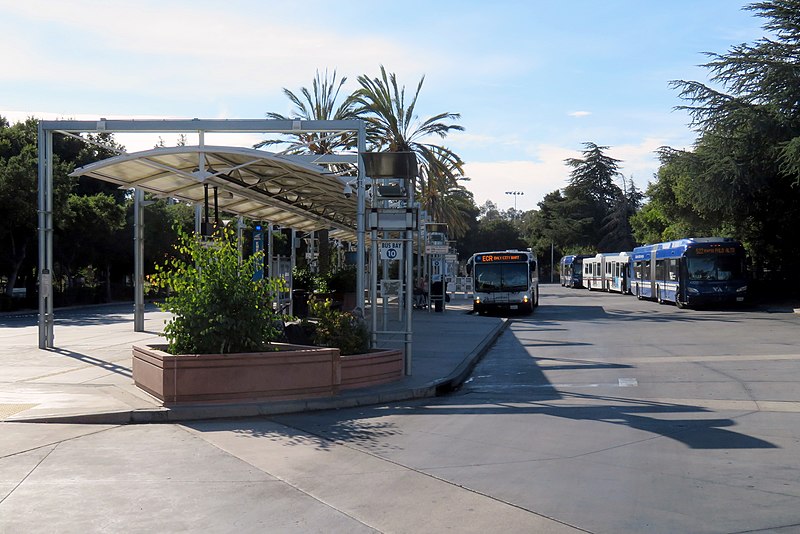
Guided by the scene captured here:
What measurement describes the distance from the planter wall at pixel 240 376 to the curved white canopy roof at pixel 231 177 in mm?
4415

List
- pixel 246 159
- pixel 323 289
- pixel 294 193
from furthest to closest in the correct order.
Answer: pixel 323 289
pixel 294 193
pixel 246 159

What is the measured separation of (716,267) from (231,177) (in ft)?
86.5

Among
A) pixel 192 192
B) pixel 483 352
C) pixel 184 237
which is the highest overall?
pixel 192 192

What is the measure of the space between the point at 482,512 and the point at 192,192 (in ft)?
57.1

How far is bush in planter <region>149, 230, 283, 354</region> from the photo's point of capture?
488 inches

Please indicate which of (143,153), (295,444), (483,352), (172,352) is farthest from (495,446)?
(483,352)

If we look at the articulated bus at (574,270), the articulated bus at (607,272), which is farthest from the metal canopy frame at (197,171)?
the articulated bus at (574,270)

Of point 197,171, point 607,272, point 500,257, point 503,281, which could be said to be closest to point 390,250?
point 197,171

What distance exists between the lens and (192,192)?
22719mm

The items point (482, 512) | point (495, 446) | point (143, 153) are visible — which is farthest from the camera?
point (143, 153)

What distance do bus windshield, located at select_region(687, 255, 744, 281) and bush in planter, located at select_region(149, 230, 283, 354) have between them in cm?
3013

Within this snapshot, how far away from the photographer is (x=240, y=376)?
1220cm

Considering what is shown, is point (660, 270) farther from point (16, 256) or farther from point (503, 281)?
point (16, 256)

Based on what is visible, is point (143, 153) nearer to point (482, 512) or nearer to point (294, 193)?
point (294, 193)
